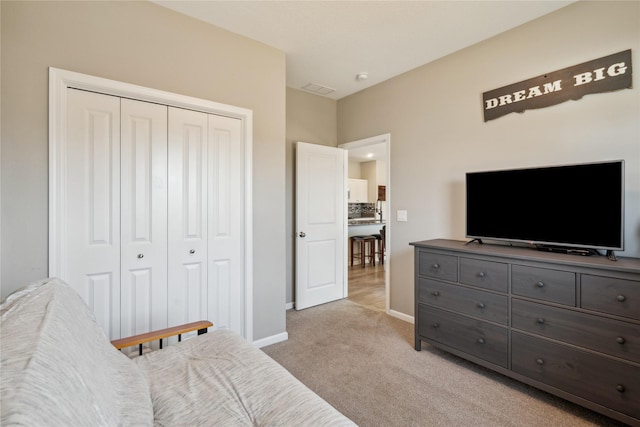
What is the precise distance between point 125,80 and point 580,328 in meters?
3.38

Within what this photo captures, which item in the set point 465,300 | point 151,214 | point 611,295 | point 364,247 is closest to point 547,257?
point 611,295

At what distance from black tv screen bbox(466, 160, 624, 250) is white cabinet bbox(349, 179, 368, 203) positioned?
5547mm

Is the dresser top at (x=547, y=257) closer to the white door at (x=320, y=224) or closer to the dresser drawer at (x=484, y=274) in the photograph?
the dresser drawer at (x=484, y=274)

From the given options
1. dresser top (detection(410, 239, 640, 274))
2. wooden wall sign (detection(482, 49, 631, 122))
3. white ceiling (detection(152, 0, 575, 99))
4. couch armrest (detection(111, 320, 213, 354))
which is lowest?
couch armrest (detection(111, 320, 213, 354))

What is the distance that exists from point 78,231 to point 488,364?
3.05 m

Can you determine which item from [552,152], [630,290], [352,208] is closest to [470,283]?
[630,290]

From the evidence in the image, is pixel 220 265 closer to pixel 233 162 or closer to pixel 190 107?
pixel 233 162

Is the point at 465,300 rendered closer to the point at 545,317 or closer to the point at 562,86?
the point at 545,317

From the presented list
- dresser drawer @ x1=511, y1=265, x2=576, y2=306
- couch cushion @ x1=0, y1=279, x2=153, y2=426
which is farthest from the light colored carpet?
couch cushion @ x1=0, y1=279, x2=153, y2=426

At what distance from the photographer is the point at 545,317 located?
75.5 inches

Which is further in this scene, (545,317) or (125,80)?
(125,80)

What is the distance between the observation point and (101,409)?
0.82 metres

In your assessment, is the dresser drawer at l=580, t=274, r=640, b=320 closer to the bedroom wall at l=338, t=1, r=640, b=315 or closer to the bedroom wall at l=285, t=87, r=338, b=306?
the bedroom wall at l=338, t=1, r=640, b=315

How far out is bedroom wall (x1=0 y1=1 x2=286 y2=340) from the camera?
1.76 m
